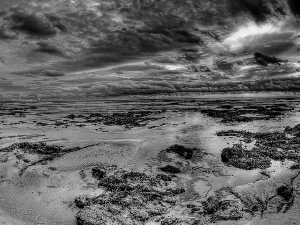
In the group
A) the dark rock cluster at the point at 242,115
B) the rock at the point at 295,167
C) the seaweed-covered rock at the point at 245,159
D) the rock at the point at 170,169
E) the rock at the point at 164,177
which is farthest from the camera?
the dark rock cluster at the point at 242,115

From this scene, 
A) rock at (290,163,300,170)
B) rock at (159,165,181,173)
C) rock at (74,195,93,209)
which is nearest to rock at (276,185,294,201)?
rock at (290,163,300,170)

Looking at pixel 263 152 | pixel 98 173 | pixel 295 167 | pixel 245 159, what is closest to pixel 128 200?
pixel 98 173

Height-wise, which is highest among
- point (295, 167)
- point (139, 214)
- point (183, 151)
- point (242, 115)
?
point (242, 115)

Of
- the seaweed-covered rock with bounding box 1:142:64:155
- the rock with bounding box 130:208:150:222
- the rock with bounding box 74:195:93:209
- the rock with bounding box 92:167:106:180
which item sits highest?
the seaweed-covered rock with bounding box 1:142:64:155

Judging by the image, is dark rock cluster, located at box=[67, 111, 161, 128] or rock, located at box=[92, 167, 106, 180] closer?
rock, located at box=[92, 167, 106, 180]

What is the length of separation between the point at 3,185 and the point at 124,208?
311 cm

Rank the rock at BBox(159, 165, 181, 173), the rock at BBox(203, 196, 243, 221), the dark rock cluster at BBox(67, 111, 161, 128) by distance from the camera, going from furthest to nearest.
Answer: the dark rock cluster at BBox(67, 111, 161, 128), the rock at BBox(159, 165, 181, 173), the rock at BBox(203, 196, 243, 221)

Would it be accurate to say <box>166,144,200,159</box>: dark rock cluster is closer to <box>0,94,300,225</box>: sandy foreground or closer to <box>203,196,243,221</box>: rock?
<box>0,94,300,225</box>: sandy foreground

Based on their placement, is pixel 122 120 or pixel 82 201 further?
pixel 122 120

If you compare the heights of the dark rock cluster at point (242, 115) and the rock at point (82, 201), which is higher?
the dark rock cluster at point (242, 115)

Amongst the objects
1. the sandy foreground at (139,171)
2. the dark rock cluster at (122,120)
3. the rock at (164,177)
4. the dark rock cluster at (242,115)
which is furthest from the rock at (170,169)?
the dark rock cluster at (242,115)

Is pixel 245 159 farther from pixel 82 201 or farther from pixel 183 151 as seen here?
pixel 82 201

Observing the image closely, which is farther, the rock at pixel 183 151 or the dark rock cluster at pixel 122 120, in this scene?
the dark rock cluster at pixel 122 120

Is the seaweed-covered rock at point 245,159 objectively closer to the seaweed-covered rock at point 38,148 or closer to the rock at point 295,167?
the rock at point 295,167
